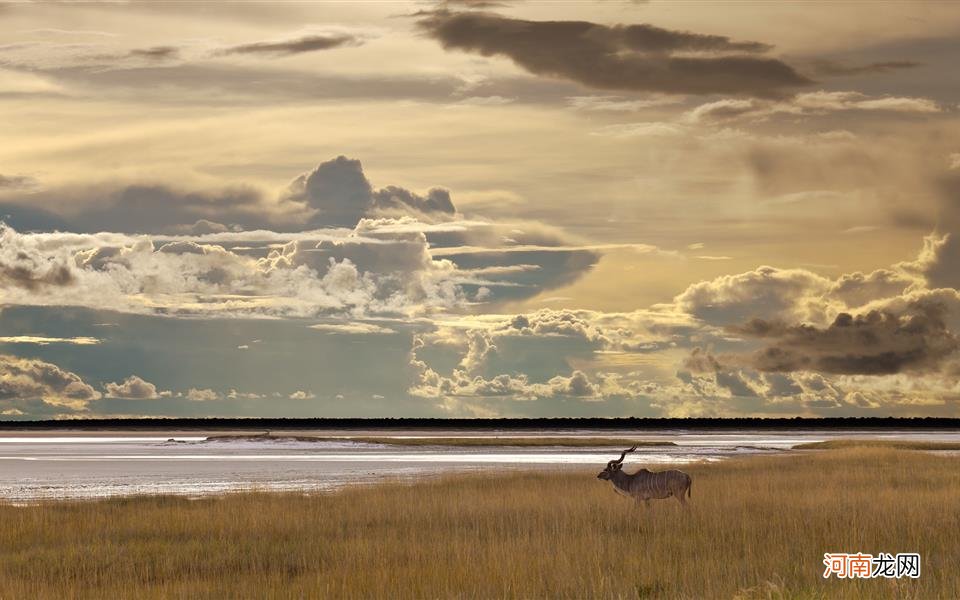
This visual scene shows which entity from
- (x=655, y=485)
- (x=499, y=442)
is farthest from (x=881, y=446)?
(x=655, y=485)

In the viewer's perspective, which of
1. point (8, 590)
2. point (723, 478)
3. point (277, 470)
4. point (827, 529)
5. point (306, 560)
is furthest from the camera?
point (277, 470)

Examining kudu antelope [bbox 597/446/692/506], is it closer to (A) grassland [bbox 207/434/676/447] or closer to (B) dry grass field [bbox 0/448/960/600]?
(B) dry grass field [bbox 0/448/960/600]

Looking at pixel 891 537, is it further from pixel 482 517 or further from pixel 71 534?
pixel 71 534

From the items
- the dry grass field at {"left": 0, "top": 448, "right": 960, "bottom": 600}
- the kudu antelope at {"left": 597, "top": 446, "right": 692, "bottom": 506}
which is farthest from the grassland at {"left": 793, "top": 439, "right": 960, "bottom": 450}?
the kudu antelope at {"left": 597, "top": 446, "right": 692, "bottom": 506}

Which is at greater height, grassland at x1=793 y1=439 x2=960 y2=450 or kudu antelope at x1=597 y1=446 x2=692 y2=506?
kudu antelope at x1=597 y1=446 x2=692 y2=506

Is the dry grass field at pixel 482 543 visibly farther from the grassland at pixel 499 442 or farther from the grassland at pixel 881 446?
the grassland at pixel 499 442

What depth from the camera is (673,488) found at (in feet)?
82.1

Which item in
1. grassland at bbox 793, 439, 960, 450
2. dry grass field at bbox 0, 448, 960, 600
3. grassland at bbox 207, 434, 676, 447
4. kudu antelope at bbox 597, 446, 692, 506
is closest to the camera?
dry grass field at bbox 0, 448, 960, 600

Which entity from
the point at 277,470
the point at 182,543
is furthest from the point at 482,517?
the point at 277,470

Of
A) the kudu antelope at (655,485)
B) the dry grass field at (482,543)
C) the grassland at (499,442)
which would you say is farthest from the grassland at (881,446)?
the kudu antelope at (655,485)

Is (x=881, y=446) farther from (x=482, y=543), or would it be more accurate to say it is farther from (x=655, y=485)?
(x=482, y=543)

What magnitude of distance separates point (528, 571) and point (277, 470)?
3606cm

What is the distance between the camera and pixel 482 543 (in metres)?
21.3

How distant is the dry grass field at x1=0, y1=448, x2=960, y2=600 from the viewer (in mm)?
15969
